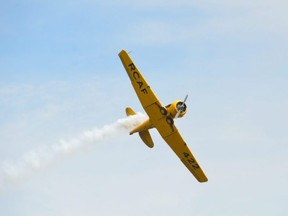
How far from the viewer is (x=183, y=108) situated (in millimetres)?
47906

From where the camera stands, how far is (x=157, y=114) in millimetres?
48125

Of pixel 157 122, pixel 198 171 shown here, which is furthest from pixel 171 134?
pixel 198 171

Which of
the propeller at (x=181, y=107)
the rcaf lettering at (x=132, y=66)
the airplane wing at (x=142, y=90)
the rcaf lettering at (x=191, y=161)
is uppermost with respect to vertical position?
the rcaf lettering at (x=132, y=66)

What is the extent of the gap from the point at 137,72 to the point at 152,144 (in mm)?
6122

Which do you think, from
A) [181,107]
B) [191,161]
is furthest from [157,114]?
[191,161]

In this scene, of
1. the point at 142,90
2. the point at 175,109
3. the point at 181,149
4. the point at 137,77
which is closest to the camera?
the point at 175,109

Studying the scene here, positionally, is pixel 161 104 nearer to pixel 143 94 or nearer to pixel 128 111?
pixel 143 94

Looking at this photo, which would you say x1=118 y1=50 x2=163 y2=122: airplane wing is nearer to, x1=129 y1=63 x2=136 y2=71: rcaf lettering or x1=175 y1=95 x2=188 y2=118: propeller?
x1=129 y1=63 x2=136 y2=71: rcaf lettering

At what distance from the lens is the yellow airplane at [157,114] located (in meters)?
47.9

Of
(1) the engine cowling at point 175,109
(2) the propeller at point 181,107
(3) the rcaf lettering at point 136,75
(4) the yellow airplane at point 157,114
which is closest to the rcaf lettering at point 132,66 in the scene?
(4) the yellow airplane at point 157,114

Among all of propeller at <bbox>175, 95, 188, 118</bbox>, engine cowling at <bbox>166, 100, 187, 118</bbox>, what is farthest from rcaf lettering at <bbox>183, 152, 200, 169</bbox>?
propeller at <bbox>175, 95, 188, 118</bbox>

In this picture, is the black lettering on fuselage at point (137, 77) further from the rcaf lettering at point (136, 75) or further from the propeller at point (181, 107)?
the propeller at point (181, 107)

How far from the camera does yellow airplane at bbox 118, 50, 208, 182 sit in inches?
1885

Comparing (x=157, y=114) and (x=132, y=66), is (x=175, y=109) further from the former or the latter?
(x=132, y=66)
